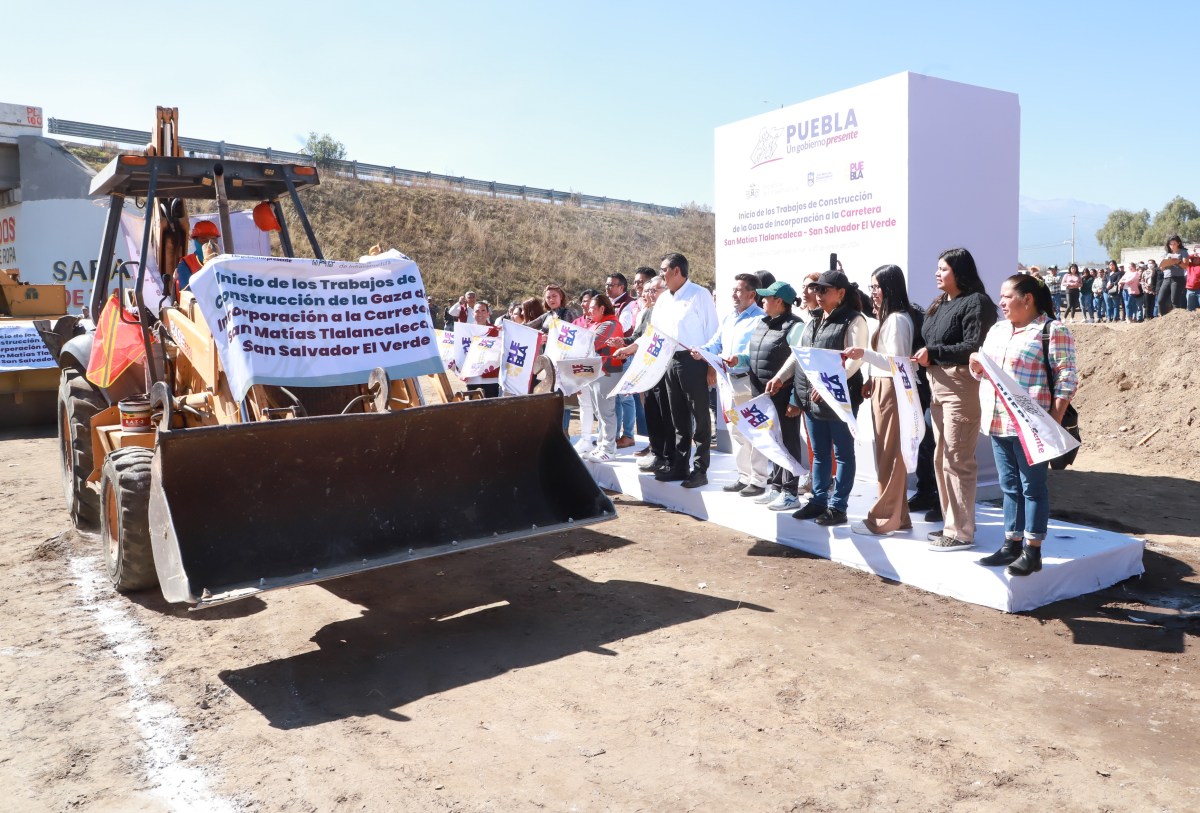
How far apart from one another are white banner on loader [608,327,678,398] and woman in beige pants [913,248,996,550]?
234cm

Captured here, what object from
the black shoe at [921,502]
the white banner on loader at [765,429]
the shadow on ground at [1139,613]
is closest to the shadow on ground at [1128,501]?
the shadow on ground at [1139,613]

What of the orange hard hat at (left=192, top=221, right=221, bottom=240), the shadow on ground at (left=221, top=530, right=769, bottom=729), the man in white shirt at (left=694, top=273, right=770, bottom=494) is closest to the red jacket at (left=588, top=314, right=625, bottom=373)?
the man in white shirt at (left=694, top=273, right=770, bottom=494)

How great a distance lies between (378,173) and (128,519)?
38.2 m

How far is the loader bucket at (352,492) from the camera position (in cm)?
452

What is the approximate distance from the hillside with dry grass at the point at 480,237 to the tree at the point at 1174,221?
40474mm

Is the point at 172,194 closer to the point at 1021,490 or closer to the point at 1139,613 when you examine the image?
the point at 1021,490

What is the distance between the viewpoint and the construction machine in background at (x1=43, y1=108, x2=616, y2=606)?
4.61m

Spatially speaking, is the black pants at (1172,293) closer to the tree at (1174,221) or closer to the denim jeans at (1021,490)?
the denim jeans at (1021,490)

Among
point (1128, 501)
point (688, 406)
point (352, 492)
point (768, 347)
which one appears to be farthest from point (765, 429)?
point (1128, 501)

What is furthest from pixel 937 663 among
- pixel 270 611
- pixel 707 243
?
pixel 707 243

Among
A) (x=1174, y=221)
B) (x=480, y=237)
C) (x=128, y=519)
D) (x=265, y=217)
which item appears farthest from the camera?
(x=1174, y=221)

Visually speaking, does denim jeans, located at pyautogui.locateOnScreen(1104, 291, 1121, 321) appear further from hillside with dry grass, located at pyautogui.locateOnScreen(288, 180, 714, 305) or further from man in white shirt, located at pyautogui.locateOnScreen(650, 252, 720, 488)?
hillside with dry grass, located at pyautogui.locateOnScreen(288, 180, 714, 305)

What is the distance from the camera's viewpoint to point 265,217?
657cm

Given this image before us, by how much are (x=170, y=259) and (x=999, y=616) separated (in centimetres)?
616
